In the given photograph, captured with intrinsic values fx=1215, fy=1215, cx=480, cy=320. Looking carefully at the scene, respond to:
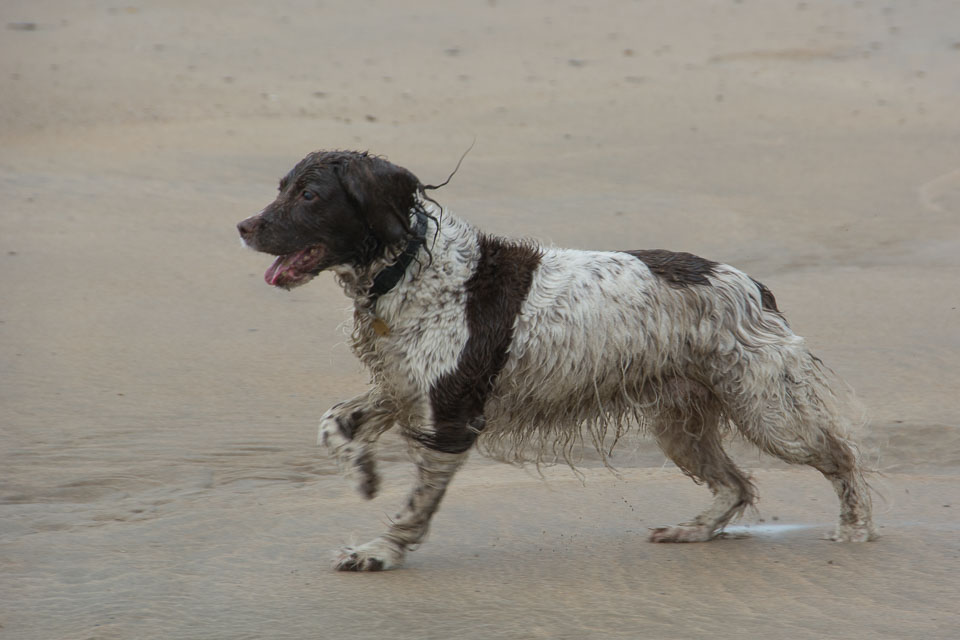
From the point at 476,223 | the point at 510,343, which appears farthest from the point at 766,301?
the point at 476,223

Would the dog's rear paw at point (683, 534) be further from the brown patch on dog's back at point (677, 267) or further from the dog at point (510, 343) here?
the brown patch on dog's back at point (677, 267)

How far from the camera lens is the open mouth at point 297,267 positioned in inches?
190

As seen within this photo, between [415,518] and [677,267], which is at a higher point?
[677,267]

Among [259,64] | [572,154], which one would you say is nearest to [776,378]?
[572,154]

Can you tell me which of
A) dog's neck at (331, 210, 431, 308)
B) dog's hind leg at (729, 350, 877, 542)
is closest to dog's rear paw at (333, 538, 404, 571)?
dog's neck at (331, 210, 431, 308)

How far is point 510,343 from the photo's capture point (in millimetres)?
4898

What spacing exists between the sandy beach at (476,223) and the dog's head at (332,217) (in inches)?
48.0

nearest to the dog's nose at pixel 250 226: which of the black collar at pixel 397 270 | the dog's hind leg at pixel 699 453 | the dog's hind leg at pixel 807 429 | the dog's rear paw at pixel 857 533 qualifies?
the black collar at pixel 397 270

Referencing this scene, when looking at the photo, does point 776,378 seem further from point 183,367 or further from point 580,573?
point 183,367

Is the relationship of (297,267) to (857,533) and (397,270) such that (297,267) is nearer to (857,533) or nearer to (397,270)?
(397,270)

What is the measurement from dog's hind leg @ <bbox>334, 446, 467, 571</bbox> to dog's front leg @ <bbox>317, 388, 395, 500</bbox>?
0.24m

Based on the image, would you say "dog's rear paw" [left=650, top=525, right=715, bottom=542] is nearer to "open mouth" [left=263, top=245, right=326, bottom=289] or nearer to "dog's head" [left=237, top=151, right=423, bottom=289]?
"dog's head" [left=237, top=151, right=423, bottom=289]

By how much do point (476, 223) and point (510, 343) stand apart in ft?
16.5

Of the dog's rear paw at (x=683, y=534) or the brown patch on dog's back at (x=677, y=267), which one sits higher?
the brown patch on dog's back at (x=677, y=267)
